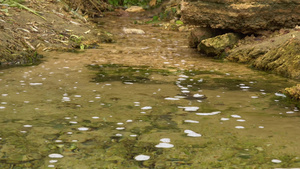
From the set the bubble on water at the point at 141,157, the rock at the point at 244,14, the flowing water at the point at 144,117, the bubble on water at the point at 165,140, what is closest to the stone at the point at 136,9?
the rock at the point at 244,14

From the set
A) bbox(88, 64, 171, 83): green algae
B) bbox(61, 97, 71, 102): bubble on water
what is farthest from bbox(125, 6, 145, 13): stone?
bbox(61, 97, 71, 102): bubble on water

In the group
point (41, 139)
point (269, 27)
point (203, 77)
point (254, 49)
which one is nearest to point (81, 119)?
point (41, 139)

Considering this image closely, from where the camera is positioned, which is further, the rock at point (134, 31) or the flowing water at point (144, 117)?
the rock at point (134, 31)

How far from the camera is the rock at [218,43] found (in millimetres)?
11750

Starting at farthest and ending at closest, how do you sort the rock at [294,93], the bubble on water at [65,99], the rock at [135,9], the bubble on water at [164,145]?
the rock at [135,9]
the rock at [294,93]
the bubble on water at [65,99]
the bubble on water at [164,145]

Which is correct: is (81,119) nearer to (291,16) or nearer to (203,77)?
(203,77)

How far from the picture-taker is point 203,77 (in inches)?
347

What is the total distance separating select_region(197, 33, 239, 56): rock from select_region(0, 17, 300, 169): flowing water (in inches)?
62.8

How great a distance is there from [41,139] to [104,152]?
2.84 feet

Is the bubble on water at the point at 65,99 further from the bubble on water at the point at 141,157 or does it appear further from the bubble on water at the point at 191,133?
the bubble on water at the point at 141,157

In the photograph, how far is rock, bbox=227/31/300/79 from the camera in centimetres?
913

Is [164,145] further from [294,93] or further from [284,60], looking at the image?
[284,60]

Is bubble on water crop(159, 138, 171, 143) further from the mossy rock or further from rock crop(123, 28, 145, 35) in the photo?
rock crop(123, 28, 145, 35)

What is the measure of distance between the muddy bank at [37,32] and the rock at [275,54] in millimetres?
4672
